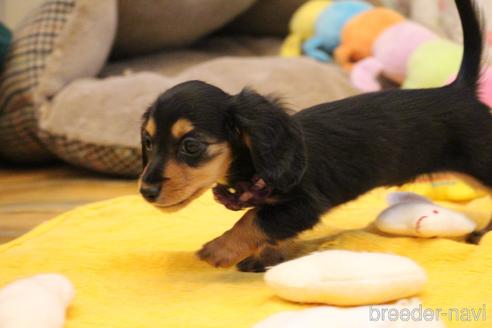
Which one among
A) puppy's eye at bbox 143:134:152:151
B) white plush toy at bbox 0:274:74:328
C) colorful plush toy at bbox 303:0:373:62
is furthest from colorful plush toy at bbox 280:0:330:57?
white plush toy at bbox 0:274:74:328

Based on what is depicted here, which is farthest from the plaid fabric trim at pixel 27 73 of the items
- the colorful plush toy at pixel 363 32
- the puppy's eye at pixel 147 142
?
the puppy's eye at pixel 147 142

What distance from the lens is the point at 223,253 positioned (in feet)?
4.56

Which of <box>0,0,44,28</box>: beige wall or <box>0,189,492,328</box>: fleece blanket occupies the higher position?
<box>0,189,492,328</box>: fleece blanket

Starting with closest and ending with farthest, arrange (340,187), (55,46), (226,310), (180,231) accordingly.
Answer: (226,310) < (340,187) < (180,231) < (55,46)

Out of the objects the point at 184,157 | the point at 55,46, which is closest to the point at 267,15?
the point at 55,46

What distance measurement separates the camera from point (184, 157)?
132cm

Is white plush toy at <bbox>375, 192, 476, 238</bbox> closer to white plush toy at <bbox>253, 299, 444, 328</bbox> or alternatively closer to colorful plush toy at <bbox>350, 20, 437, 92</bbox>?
white plush toy at <bbox>253, 299, 444, 328</bbox>

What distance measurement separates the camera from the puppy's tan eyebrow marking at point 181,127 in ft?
4.27

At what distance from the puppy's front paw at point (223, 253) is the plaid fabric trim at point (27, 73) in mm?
1419

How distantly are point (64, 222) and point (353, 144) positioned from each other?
854mm

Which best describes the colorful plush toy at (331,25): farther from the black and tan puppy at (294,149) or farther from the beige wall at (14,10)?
the beige wall at (14,10)

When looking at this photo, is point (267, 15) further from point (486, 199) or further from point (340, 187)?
point (340, 187)

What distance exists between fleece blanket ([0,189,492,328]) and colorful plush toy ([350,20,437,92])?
0.79 meters

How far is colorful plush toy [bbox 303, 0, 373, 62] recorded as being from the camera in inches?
118
